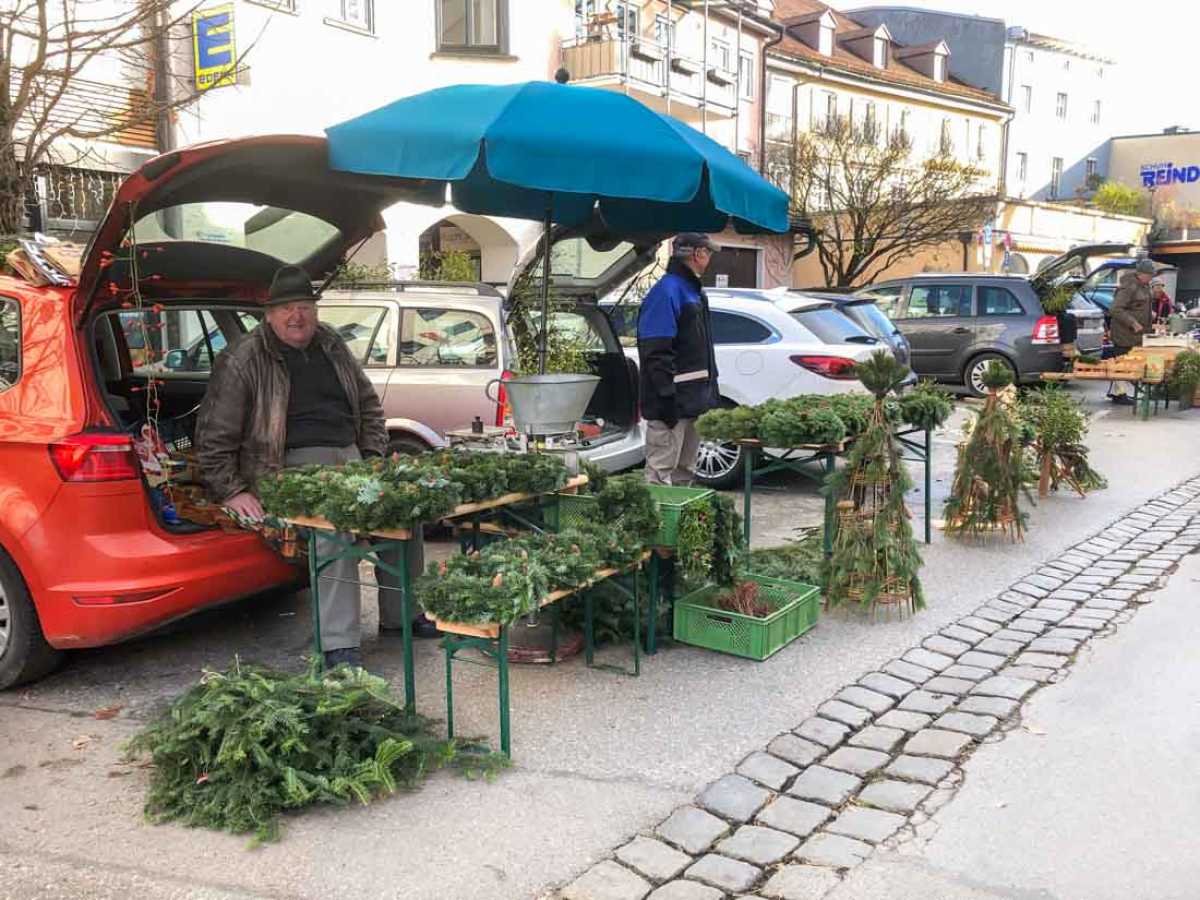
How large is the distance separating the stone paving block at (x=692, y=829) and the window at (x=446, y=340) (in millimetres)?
4242

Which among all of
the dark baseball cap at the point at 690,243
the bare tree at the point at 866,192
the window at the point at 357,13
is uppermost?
the window at the point at 357,13

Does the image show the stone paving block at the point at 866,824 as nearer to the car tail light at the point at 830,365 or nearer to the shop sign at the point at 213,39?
the car tail light at the point at 830,365

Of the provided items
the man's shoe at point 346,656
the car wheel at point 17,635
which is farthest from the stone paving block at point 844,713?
the car wheel at point 17,635

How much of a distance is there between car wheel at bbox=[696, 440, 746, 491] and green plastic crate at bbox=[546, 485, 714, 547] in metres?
3.87

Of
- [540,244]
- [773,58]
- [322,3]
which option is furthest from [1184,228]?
[540,244]

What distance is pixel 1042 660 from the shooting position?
5.05 meters

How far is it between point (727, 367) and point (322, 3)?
30.5ft

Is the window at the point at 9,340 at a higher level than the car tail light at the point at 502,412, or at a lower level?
higher

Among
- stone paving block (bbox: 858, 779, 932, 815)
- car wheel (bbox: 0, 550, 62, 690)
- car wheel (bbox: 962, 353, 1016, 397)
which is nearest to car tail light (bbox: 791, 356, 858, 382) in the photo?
stone paving block (bbox: 858, 779, 932, 815)

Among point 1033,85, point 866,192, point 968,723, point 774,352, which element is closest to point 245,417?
point 968,723

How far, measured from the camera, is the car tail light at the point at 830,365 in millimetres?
8586

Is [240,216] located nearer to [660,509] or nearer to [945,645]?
[660,509]

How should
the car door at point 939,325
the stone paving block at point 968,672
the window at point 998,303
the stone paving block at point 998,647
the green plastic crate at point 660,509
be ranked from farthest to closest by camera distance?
the car door at point 939,325 < the window at point 998,303 < the stone paving block at point 998,647 < the stone paving block at point 968,672 < the green plastic crate at point 660,509

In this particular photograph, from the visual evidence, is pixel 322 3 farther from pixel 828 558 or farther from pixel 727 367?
pixel 828 558
